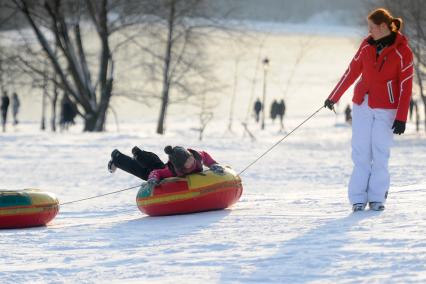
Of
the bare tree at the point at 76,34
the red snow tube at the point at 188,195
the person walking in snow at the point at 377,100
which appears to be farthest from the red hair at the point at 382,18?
the bare tree at the point at 76,34

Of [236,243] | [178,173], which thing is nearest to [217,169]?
[178,173]

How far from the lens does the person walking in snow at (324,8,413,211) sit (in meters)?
8.87

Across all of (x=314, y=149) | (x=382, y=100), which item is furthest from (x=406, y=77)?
(x=314, y=149)

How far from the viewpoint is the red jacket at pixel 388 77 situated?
885 centimetres

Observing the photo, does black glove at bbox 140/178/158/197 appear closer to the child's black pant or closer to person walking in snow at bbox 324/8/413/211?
the child's black pant

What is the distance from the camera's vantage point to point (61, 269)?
6.89m

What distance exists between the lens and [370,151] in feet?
29.9

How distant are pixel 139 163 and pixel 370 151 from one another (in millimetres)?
2660

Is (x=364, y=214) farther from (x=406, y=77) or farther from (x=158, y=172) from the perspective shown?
(x=158, y=172)

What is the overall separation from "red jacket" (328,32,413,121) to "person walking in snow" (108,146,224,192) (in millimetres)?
1826

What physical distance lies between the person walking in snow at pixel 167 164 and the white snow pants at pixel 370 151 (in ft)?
5.29

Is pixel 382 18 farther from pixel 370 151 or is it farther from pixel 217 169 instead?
pixel 217 169

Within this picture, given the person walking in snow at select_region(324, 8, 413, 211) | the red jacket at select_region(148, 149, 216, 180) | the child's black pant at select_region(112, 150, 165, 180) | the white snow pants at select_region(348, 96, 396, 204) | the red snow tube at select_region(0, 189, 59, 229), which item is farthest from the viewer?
the child's black pant at select_region(112, 150, 165, 180)

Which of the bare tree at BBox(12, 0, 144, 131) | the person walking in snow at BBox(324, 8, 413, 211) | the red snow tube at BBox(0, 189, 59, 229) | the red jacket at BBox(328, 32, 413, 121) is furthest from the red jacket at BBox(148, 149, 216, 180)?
the bare tree at BBox(12, 0, 144, 131)
